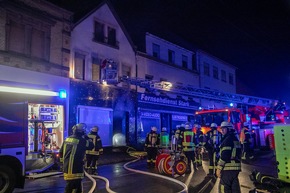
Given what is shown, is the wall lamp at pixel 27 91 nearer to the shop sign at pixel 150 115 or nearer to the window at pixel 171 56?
the shop sign at pixel 150 115

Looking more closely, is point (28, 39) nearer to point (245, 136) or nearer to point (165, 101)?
point (165, 101)

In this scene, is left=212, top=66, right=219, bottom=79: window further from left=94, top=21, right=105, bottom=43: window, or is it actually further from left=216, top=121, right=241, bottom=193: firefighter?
left=216, top=121, right=241, bottom=193: firefighter

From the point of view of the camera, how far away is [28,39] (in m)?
14.7

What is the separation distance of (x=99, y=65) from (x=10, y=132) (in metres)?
11.1

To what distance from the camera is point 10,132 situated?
25.9ft

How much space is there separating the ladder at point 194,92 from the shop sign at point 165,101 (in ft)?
19.2

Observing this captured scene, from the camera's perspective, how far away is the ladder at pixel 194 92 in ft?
47.3

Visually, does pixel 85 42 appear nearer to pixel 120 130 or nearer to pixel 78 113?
pixel 78 113

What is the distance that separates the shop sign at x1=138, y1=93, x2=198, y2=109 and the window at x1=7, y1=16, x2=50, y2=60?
7758 millimetres

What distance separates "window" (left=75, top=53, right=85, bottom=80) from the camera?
17297 millimetres

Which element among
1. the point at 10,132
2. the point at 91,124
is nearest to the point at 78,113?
the point at 91,124

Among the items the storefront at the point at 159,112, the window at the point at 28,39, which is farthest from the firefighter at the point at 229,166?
the storefront at the point at 159,112

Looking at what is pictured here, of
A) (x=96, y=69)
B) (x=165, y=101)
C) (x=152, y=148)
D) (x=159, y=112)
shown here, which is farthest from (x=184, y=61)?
(x=152, y=148)

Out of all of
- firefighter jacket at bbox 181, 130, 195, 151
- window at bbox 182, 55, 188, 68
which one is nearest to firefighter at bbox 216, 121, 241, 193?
firefighter jacket at bbox 181, 130, 195, 151
